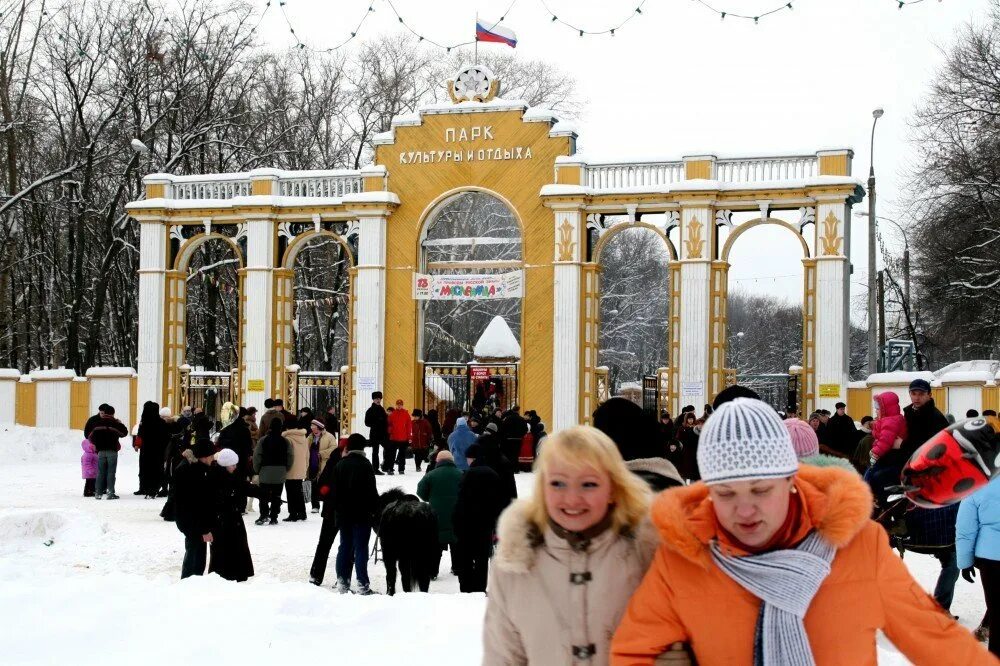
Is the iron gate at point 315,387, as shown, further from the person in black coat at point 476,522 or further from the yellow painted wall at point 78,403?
the person in black coat at point 476,522

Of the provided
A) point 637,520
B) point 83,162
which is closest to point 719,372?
point 83,162

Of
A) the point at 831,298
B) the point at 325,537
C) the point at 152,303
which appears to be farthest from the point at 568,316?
the point at 325,537

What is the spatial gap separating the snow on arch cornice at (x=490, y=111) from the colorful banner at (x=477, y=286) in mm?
3440

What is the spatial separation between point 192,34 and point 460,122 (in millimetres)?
12839

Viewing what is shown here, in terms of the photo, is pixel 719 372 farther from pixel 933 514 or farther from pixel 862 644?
pixel 862 644

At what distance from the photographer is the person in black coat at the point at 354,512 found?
12258mm

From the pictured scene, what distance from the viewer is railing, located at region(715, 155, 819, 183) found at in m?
27.6

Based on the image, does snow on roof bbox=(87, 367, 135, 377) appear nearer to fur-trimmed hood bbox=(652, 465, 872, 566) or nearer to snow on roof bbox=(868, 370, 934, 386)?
snow on roof bbox=(868, 370, 934, 386)

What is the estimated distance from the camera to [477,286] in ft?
94.8

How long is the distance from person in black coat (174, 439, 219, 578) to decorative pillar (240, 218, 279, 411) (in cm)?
1856

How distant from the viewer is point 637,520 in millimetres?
3709

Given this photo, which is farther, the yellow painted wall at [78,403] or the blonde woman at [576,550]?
the yellow painted wall at [78,403]

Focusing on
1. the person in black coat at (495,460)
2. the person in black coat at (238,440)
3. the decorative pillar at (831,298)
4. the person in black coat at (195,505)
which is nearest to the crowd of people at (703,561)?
the person in black coat at (495,460)

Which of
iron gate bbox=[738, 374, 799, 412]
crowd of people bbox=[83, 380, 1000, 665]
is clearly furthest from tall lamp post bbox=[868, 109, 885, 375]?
crowd of people bbox=[83, 380, 1000, 665]
